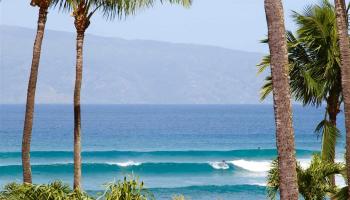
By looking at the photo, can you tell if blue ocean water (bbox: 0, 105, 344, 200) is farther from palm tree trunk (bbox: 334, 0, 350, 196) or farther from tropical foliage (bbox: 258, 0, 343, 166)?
palm tree trunk (bbox: 334, 0, 350, 196)

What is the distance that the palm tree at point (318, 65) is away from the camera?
1969 cm

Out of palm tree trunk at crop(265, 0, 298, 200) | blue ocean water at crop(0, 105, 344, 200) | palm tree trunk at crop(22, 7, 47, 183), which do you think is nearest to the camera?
palm tree trunk at crop(265, 0, 298, 200)

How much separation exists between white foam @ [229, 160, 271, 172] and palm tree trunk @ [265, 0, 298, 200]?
48511 mm

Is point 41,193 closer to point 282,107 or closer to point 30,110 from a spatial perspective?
point 282,107

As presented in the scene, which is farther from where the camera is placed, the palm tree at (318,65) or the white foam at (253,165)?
the white foam at (253,165)

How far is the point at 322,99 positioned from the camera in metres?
20.3

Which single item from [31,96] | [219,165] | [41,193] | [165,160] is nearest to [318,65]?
[31,96]

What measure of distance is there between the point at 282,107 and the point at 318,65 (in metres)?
8.54

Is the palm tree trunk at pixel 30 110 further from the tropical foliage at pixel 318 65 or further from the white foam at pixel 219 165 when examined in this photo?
the white foam at pixel 219 165

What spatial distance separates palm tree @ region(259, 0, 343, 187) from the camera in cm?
1969

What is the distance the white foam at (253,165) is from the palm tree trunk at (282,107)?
48.5 meters

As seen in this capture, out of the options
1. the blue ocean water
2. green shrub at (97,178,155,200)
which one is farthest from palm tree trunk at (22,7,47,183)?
the blue ocean water

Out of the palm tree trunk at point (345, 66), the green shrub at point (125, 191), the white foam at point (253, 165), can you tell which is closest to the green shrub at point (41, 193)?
the green shrub at point (125, 191)

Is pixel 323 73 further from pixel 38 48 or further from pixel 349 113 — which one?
pixel 38 48
